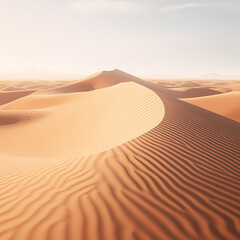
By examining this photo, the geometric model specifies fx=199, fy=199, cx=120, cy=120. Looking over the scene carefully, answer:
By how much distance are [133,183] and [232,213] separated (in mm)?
1473

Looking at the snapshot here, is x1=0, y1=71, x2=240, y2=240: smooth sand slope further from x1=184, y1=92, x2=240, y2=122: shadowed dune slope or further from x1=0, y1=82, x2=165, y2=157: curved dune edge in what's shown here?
x1=184, y1=92, x2=240, y2=122: shadowed dune slope

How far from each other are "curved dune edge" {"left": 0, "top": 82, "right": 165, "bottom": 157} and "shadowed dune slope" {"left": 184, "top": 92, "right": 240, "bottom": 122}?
898 cm

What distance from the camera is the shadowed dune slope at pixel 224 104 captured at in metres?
15.8

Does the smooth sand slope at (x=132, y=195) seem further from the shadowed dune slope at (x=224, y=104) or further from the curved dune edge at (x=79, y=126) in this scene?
the shadowed dune slope at (x=224, y=104)

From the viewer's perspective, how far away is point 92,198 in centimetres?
289

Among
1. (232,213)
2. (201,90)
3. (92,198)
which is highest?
(92,198)

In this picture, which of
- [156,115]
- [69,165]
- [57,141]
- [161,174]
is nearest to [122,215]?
[161,174]

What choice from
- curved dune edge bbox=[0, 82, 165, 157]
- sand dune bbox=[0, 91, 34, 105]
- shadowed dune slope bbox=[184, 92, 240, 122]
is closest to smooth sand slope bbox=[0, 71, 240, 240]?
curved dune edge bbox=[0, 82, 165, 157]

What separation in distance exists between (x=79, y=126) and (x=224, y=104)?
1387 centimetres

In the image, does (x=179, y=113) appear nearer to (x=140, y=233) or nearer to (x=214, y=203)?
(x=214, y=203)

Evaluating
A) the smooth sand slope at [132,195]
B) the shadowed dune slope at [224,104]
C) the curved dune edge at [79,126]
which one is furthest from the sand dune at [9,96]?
the smooth sand slope at [132,195]

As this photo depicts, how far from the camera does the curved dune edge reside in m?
7.07

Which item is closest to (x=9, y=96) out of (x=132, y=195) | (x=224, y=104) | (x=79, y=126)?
(x=79, y=126)

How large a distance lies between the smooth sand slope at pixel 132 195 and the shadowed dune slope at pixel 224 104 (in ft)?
40.4
